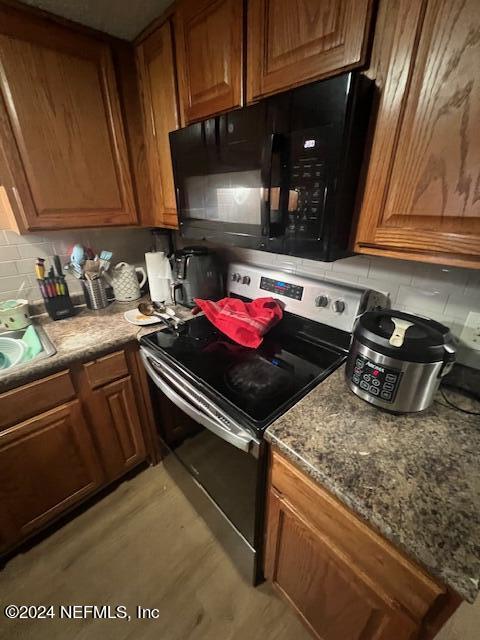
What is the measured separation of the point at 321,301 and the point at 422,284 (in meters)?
0.35

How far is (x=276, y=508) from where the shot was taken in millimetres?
814

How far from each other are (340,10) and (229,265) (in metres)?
0.97

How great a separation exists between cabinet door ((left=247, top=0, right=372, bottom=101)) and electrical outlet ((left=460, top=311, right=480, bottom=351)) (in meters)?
0.79

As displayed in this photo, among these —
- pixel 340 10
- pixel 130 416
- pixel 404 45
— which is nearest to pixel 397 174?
pixel 404 45

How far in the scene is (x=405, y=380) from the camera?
2.26ft

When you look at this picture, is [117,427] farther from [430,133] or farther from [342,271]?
[430,133]

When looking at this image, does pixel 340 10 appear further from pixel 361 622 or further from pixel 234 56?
pixel 361 622

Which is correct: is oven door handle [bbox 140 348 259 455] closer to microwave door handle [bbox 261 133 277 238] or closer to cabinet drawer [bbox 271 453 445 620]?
cabinet drawer [bbox 271 453 445 620]

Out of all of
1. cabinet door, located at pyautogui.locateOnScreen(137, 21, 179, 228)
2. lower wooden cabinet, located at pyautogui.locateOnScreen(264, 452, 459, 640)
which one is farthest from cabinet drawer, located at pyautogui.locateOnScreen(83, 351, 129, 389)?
lower wooden cabinet, located at pyautogui.locateOnScreen(264, 452, 459, 640)

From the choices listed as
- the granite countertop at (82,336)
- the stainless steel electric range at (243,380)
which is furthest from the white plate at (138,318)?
the stainless steel electric range at (243,380)

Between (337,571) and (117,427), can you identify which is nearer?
(337,571)

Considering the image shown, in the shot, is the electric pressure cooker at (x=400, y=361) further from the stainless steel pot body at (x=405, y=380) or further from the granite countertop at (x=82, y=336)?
the granite countertop at (x=82, y=336)

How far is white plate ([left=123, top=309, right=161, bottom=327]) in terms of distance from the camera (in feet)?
4.22

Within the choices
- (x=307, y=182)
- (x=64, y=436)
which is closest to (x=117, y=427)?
(x=64, y=436)
